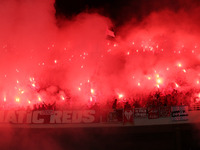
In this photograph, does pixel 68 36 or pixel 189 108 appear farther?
pixel 68 36

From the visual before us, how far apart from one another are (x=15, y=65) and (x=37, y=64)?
1.12 m

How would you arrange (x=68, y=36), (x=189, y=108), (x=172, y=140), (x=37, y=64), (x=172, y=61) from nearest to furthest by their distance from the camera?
(x=189, y=108) < (x=172, y=140) < (x=172, y=61) < (x=37, y=64) < (x=68, y=36)

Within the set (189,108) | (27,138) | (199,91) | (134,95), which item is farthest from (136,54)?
(27,138)

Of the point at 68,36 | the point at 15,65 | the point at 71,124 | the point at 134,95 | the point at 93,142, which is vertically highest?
the point at 68,36

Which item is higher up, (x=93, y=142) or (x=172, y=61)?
(x=172, y=61)

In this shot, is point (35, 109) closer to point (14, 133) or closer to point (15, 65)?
point (14, 133)

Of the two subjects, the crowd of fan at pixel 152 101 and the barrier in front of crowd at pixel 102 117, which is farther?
the crowd of fan at pixel 152 101

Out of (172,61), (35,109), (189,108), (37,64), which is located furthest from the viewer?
(37,64)

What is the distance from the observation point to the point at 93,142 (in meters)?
10.5

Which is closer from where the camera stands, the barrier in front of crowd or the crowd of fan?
the barrier in front of crowd

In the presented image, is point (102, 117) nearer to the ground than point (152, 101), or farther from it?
nearer to the ground

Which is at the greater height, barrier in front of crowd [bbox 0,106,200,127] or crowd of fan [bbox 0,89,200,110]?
crowd of fan [bbox 0,89,200,110]

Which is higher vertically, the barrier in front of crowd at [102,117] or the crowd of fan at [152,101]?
the crowd of fan at [152,101]

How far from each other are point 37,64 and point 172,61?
684 cm
